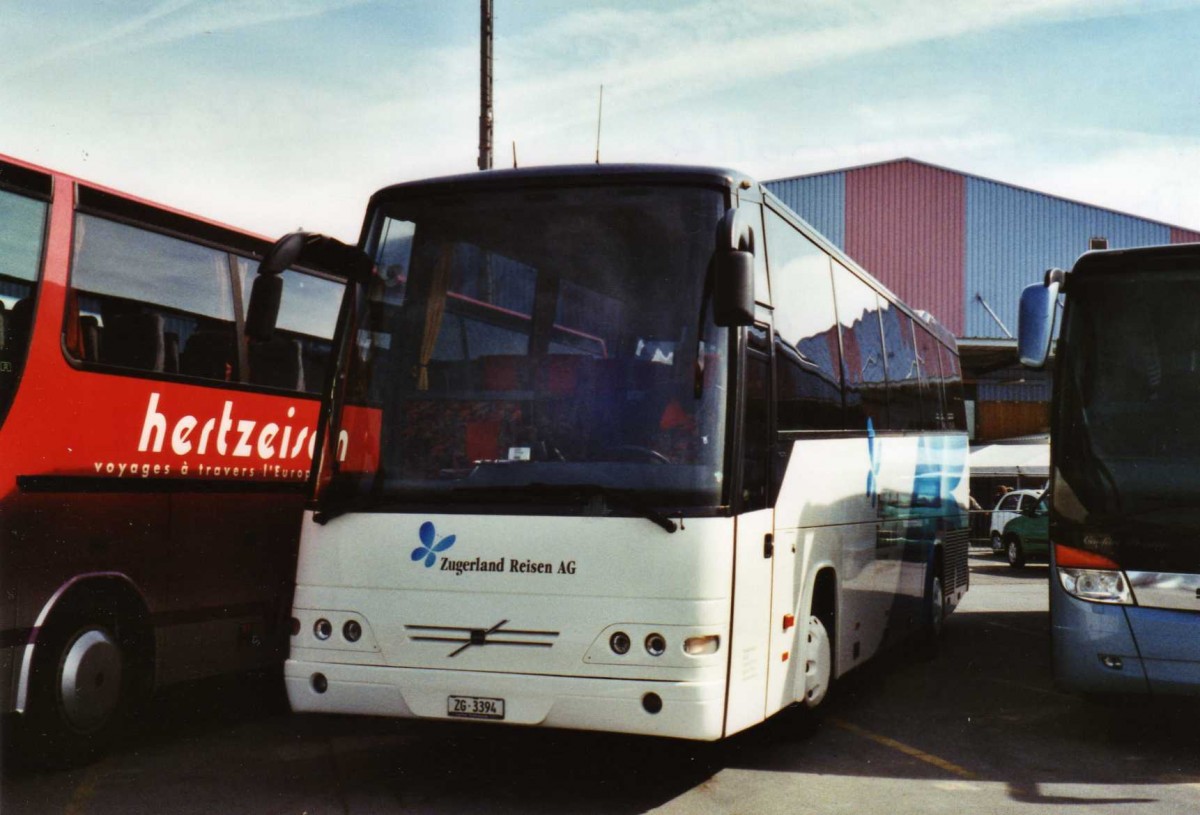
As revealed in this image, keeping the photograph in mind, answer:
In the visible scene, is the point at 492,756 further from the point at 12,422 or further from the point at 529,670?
the point at 12,422

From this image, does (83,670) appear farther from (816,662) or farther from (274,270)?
(816,662)

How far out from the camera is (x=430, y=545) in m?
6.37

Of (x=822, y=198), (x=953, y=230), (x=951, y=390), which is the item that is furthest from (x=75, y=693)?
(x=953, y=230)

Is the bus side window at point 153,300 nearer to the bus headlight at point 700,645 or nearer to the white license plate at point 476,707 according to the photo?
the white license plate at point 476,707

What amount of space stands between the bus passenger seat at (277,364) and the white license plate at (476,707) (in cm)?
352

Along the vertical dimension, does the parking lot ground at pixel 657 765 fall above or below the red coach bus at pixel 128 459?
below

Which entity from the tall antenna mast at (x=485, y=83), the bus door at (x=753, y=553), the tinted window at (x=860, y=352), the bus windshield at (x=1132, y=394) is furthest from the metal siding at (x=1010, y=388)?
the bus door at (x=753, y=553)

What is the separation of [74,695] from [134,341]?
206 centimetres

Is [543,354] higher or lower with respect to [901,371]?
lower

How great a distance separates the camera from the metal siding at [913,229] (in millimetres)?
43250

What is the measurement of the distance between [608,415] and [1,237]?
332 centimetres

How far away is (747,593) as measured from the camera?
6.44 meters

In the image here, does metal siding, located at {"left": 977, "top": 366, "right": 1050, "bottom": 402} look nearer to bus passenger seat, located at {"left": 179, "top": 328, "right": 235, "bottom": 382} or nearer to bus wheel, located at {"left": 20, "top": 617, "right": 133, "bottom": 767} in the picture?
bus passenger seat, located at {"left": 179, "top": 328, "right": 235, "bottom": 382}

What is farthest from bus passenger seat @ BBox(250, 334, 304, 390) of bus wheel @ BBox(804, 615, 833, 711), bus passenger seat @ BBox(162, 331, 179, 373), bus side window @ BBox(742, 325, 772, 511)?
bus wheel @ BBox(804, 615, 833, 711)
